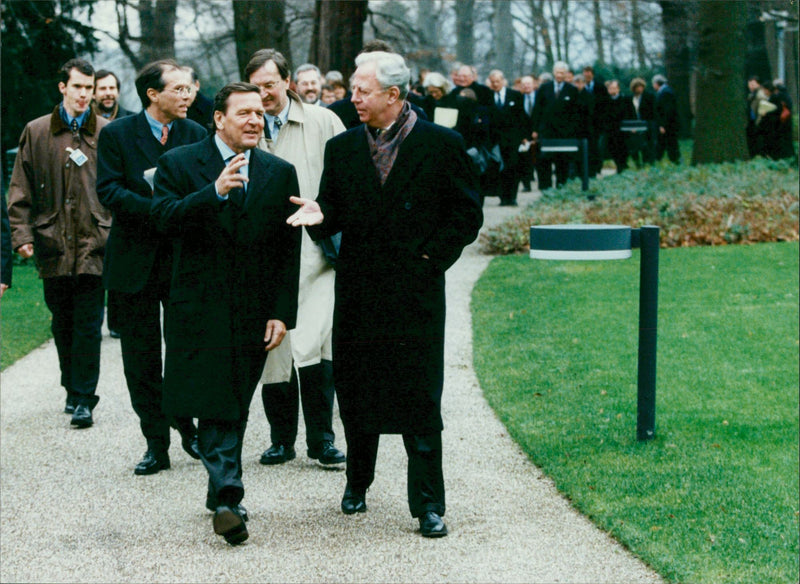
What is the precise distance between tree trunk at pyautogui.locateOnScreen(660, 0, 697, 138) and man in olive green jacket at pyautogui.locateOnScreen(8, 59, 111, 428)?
16621 millimetres

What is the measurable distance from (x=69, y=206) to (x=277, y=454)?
2229mm

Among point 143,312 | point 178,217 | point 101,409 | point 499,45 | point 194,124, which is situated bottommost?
point 101,409

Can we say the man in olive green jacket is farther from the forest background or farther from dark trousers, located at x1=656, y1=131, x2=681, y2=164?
dark trousers, located at x1=656, y1=131, x2=681, y2=164

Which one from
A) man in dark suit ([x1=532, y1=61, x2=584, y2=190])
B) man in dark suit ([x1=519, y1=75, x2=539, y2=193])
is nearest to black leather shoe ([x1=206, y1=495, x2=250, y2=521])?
man in dark suit ([x1=532, y1=61, x2=584, y2=190])

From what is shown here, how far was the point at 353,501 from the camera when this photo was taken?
568 cm

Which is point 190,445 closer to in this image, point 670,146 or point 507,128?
point 507,128

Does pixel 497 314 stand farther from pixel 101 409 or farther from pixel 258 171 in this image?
pixel 258 171

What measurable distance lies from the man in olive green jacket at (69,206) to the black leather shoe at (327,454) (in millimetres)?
1731

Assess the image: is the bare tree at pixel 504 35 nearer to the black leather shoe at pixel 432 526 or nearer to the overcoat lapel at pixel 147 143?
the overcoat lapel at pixel 147 143

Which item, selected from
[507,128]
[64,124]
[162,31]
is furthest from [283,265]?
[162,31]

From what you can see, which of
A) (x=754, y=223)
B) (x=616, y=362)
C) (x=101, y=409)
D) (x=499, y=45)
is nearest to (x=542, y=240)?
(x=616, y=362)

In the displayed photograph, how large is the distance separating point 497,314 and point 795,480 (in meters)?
5.11

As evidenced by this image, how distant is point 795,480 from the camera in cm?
619

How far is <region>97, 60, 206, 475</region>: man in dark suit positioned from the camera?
21.1 ft
